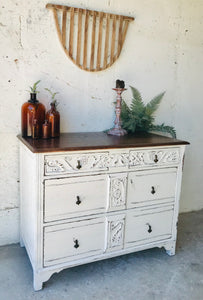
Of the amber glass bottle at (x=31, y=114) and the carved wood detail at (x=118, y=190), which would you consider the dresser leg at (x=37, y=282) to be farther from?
the amber glass bottle at (x=31, y=114)

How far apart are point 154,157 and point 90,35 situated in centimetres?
108

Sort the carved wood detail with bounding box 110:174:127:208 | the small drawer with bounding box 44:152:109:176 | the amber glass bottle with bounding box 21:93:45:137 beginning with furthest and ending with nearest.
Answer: the amber glass bottle with bounding box 21:93:45:137, the carved wood detail with bounding box 110:174:127:208, the small drawer with bounding box 44:152:109:176

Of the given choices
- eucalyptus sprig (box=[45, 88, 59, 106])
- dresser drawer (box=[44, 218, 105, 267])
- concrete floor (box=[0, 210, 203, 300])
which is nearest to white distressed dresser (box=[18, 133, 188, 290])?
dresser drawer (box=[44, 218, 105, 267])

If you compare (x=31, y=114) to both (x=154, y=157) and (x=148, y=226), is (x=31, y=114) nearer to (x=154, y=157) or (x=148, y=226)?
(x=154, y=157)

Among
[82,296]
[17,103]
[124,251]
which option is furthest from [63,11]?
[82,296]

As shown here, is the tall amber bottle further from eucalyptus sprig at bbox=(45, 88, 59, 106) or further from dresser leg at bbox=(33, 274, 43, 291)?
dresser leg at bbox=(33, 274, 43, 291)

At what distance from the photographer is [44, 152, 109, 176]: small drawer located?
180cm

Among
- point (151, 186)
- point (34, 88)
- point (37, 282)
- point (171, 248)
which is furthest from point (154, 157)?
point (37, 282)

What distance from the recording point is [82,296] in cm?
186

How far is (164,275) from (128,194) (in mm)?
626

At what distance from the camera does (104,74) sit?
248 centimetres

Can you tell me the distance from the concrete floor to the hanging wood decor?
153cm

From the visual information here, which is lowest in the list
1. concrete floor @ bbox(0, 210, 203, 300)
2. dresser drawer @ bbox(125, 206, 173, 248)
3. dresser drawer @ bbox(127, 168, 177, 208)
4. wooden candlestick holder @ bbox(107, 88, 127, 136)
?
concrete floor @ bbox(0, 210, 203, 300)

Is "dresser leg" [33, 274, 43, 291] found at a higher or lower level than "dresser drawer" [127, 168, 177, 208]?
lower
